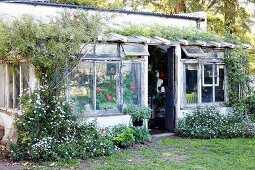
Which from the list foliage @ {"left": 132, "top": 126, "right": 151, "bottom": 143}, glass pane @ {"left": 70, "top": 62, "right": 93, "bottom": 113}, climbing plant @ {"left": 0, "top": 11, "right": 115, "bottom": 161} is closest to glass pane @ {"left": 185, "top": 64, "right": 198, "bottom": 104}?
foliage @ {"left": 132, "top": 126, "right": 151, "bottom": 143}

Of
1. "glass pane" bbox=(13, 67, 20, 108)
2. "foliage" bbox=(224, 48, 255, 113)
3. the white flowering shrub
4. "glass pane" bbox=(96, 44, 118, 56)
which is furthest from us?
"foliage" bbox=(224, 48, 255, 113)

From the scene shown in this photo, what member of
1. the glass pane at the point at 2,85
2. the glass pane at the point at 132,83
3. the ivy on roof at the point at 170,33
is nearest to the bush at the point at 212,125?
the glass pane at the point at 132,83

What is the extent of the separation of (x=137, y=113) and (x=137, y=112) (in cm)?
3

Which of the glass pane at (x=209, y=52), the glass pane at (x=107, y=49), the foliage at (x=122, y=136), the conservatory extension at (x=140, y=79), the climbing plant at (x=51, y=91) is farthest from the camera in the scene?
the glass pane at (x=209, y=52)

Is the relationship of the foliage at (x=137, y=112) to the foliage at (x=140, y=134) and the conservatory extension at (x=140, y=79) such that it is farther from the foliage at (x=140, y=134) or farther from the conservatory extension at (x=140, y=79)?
the foliage at (x=140, y=134)

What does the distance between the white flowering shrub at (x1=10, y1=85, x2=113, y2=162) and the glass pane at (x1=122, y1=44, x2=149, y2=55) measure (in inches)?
107

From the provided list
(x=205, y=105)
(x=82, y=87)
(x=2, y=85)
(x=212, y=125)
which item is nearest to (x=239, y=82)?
(x=205, y=105)

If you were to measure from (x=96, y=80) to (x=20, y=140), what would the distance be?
278cm

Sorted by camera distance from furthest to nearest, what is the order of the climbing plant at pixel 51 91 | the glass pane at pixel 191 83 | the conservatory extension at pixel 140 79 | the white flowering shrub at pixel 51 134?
the glass pane at pixel 191 83, the conservatory extension at pixel 140 79, the climbing plant at pixel 51 91, the white flowering shrub at pixel 51 134

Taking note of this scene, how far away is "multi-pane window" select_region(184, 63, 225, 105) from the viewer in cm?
1295

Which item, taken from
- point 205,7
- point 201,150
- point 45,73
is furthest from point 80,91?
point 205,7

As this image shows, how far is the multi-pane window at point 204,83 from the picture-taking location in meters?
12.9

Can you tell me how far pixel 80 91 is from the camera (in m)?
10.6

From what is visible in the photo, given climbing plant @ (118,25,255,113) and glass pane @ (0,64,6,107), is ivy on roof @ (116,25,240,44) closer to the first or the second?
climbing plant @ (118,25,255,113)
